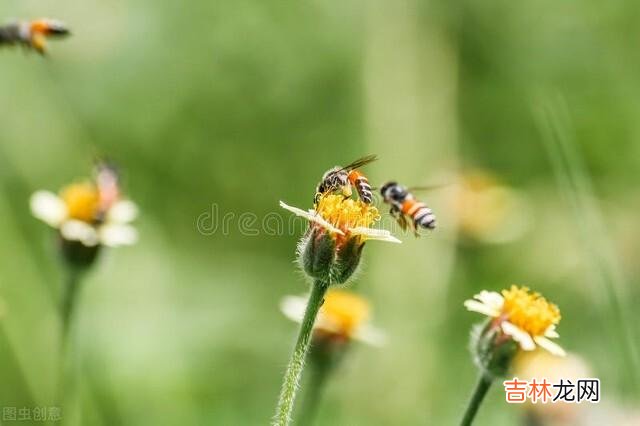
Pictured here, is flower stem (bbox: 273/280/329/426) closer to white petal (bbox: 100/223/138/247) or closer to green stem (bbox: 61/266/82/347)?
green stem (bbox: 61/266/82/347)

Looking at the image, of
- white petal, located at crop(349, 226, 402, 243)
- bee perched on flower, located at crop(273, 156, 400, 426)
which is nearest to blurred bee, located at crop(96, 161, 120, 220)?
bee perched on flower, located at crop(273, 156, 400, 426)

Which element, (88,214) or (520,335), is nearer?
(520,335)

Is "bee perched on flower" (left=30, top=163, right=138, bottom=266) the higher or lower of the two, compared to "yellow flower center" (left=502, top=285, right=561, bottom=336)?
higher

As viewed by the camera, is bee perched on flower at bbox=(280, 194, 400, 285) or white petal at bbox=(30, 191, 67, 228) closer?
bee perched on flower at bbox=(280, 194, 400, 285)

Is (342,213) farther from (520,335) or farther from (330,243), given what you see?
(520,335)

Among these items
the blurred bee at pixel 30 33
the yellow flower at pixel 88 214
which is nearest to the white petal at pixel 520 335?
the yellow flower at pixel 88 214

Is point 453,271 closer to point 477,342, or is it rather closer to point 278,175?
point 278,175

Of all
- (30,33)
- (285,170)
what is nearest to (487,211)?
(285,170)
